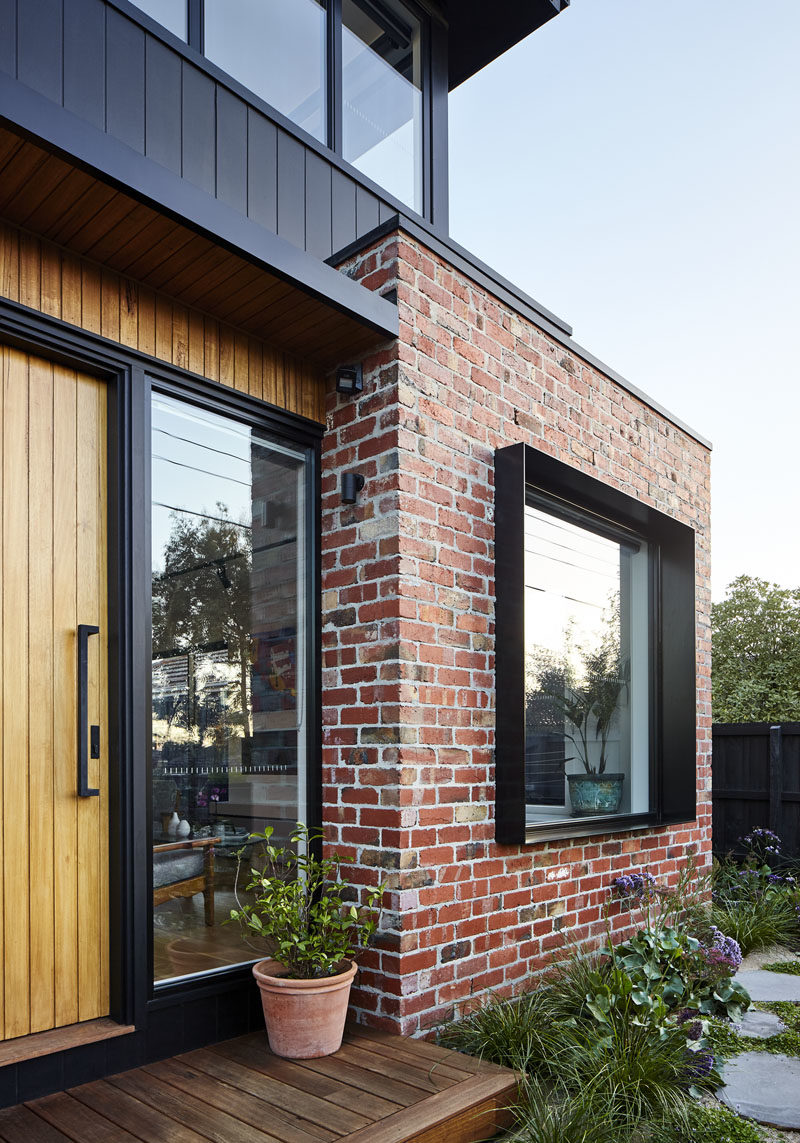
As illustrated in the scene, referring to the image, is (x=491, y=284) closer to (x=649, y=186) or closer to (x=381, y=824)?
(x=381, y=824)

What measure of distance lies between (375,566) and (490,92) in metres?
7.96

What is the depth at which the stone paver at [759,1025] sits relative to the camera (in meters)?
3.29

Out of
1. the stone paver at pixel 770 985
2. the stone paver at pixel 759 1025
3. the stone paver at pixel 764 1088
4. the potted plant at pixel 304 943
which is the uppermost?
the potted plant at pixel 304 943

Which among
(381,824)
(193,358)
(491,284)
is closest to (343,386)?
(193,358)

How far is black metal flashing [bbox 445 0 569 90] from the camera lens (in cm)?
477

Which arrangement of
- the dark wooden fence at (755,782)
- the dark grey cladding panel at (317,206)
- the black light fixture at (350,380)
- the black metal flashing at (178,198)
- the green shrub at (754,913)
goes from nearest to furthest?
1. the black metal flashing at (178,198)
2. the black light fixture at (350,380)
3. the dark grey cladding panel at (317,206)
4. the green shrub at (754,913)
5. the dark wooden fence at (755,782)

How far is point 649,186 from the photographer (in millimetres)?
9312

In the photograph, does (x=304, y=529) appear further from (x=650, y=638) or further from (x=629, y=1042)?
(x=650, y=638)

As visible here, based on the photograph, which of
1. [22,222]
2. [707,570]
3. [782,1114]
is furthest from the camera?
[707,570]

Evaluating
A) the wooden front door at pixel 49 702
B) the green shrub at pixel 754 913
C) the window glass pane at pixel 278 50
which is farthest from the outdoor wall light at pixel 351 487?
the green shrub at pixel 754 913

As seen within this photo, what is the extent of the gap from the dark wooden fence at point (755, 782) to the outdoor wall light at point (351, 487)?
482 centimetres

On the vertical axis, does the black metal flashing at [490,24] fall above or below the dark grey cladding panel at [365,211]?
above

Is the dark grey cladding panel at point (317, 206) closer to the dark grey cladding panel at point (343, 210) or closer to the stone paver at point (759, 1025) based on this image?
the dark grey cladding panel at point (343, 210)

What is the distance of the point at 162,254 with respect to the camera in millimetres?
2590
